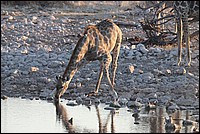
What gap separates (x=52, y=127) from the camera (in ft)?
33.2

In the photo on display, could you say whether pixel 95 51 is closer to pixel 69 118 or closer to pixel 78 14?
pixel 69 118

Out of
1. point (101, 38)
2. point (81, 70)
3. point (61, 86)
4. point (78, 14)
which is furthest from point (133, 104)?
point (78, 14)

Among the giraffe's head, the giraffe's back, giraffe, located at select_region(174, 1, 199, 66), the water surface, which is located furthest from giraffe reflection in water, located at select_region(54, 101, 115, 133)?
giraffe, located at select_region(174, 1, 199, 66)

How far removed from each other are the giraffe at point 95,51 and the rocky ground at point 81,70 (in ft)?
1.41

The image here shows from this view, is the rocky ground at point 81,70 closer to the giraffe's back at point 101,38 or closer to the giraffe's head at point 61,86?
the giraffe's head at point 61,86

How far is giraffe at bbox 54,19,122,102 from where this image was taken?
12.1m

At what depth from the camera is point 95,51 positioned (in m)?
12.5

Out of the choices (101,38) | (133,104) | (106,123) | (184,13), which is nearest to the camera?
(106,123)

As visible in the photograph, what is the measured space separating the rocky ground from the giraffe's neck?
0.49 m

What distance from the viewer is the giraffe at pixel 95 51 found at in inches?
476

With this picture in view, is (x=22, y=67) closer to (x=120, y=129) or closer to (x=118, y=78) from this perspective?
(x=118, y=78)

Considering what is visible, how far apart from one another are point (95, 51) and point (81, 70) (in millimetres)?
2222

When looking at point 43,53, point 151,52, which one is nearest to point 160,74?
point 151,52

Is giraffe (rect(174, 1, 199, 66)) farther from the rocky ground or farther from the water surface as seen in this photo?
the water surface
